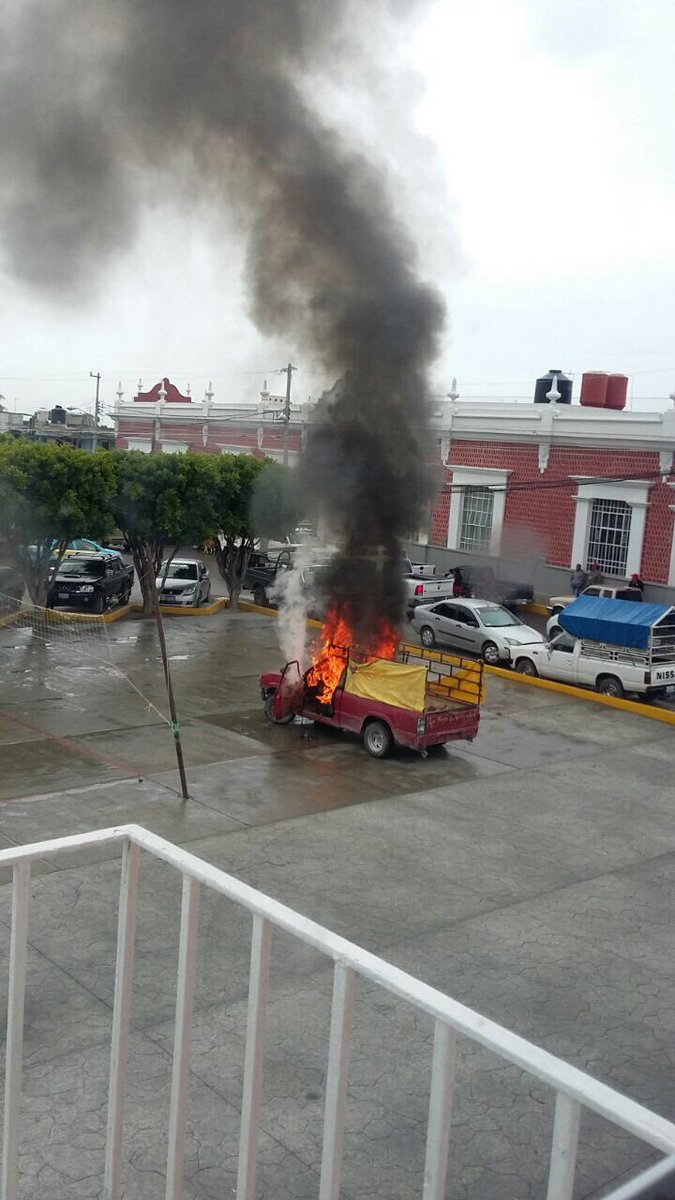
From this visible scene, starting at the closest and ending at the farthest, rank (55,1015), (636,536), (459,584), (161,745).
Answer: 1. (55,1015)
2. (161,745)
3. (636,536)
4. (459,584)

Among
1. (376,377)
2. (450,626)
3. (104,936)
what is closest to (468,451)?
(450,626)

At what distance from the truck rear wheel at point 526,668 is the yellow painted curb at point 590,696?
0.14 metres

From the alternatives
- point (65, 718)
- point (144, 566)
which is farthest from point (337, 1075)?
point (144, 566)

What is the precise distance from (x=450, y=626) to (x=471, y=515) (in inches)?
418

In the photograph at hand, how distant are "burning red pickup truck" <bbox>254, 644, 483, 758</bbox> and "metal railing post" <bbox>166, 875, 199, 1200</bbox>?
35.1ft

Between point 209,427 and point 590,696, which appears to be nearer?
point 590,696

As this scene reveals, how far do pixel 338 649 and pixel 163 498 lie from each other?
9589 mm

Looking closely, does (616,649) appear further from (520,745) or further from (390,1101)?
(390,1101)

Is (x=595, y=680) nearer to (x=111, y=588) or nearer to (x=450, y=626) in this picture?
(x=450, y=626)

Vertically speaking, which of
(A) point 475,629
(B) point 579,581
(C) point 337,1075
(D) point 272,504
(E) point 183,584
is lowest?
(A) point 475,629

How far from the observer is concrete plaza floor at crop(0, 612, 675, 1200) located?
5348mm

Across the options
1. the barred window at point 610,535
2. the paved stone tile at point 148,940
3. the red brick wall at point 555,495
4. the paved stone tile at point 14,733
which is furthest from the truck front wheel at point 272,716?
the barred window at point 610,535

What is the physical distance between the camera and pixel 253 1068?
2.62 meters

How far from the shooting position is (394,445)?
1585 cm
